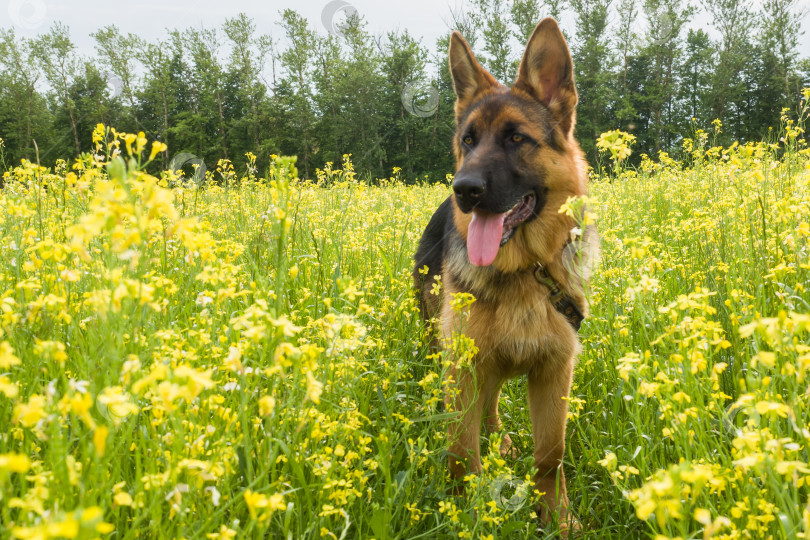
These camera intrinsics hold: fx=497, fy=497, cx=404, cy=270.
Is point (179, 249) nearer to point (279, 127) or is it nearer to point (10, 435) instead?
point (10, 435)

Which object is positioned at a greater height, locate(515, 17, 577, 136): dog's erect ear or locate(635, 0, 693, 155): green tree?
locate(635, 0, 693, 155): green tree

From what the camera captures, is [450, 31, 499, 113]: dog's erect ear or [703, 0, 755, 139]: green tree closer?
[450, 31, 499, 113]: dog's erect ear

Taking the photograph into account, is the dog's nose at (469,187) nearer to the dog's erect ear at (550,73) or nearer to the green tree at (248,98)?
the dog's erect ear at (550,73)

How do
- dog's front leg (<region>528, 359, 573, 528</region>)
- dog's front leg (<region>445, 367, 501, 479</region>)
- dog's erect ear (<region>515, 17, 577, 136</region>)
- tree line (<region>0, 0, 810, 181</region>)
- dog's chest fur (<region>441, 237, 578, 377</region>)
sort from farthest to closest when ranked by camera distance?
tree line (<region>0, 0, 810, 181</region>) < dog's erect ear (<region>515, 17, 577, 136</region>) < dog's chest fur (<region>441, 237, 578, 377</region>) < dog's front leg (<region>528, 359, 573, 528</region>) < dog's front leg (<region>445, 367, 501, 479</region>)

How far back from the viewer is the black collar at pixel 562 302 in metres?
2.82

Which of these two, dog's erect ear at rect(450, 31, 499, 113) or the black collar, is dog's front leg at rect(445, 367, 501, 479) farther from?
dog's erect ear at rect(450, 31, 499, 113)

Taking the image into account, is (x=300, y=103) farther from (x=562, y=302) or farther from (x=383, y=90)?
(x=562, y=302)

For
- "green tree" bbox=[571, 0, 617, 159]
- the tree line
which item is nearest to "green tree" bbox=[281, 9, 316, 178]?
the tree line

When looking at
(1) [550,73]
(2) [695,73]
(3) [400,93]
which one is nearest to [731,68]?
(2) [695,73]

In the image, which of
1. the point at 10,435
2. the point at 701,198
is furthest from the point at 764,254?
the point at 10,435

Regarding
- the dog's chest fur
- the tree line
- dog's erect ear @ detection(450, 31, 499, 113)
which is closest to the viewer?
the dog's chest fur

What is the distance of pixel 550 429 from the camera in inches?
106

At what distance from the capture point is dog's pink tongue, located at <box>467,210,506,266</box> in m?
2.78

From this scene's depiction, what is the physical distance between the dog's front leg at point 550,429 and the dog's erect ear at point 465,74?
1895 mm
